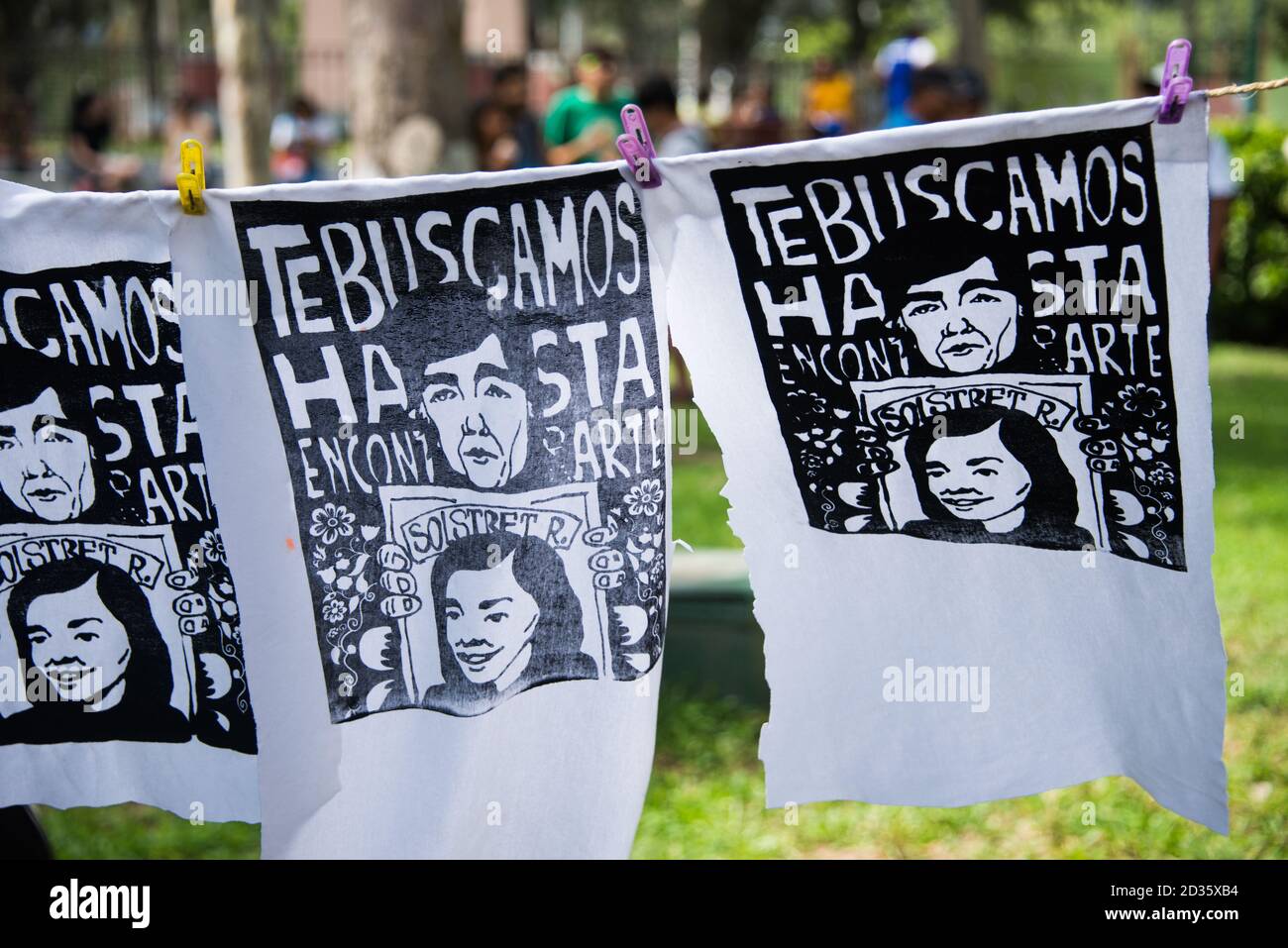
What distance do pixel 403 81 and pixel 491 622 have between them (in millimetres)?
5619

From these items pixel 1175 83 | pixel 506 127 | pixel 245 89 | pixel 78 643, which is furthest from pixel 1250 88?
pixel 506 127

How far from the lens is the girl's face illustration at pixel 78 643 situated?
2.40 metres

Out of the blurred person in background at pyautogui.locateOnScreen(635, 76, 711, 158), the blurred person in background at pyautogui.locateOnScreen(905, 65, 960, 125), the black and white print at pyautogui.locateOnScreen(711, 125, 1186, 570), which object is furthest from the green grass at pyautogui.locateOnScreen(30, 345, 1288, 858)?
the blurred person in background at pyautogui.locateOnScreen(635, 76, 711, 158)

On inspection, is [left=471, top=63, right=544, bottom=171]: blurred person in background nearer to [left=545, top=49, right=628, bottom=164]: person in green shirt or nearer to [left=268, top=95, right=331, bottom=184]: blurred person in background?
[left=545, top=49, right=628, bottom=164]: person in green shirt

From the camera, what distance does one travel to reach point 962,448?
222 cm

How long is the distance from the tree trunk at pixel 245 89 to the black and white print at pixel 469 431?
15.6ft

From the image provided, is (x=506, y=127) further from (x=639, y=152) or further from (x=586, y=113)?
(x=639, y=152)

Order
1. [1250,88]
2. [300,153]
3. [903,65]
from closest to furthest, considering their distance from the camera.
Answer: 1. [1250,88]
2. [903,65]
3. [300,153]

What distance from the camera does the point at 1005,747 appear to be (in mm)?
2270

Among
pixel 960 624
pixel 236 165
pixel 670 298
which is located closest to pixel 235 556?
pixel 670 298

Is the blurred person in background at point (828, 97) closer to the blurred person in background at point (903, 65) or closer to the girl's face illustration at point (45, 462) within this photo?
the blurred person in background at point (903, 65)

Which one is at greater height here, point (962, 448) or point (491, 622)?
point (962, 448)

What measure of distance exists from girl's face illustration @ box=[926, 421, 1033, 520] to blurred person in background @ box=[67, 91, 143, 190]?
9.89 m

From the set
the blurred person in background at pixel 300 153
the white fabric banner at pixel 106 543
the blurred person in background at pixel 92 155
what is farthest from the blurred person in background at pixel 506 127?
the white fabric banner at pixel 106 543
